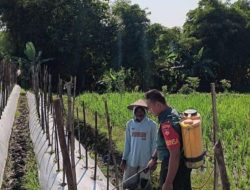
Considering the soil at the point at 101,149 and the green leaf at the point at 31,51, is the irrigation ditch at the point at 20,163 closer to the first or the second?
the soil at the point at 101,149

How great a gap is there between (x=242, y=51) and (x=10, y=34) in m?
10.1

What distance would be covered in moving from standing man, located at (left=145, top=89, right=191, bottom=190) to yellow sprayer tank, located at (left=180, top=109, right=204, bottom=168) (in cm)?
8

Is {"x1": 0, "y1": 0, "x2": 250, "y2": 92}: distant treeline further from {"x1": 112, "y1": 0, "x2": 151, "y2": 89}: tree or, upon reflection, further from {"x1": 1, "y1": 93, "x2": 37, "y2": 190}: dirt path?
{"x1": 1, "y1": 93, "x2": 37, "y2": 190}: dirt path

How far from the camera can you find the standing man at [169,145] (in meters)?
3.03

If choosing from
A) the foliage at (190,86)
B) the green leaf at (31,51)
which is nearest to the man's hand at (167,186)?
the foliage at (190,86)

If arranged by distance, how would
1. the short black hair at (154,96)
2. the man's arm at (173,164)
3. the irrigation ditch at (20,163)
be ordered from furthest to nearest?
the irrigation ditch at (20,163) → the short black hair at (154,96) → the man's arm at (173,164)

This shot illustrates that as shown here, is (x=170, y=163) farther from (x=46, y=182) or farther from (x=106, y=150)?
(x=106, y=150)

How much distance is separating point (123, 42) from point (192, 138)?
1689cm

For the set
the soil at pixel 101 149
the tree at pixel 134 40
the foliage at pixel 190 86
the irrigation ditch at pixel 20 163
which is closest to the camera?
the irrigation ditch at pixel 20 163

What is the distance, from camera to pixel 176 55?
20500mm

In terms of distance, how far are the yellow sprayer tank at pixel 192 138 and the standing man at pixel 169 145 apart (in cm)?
8

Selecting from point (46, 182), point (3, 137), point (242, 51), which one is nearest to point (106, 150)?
point (3, 137)

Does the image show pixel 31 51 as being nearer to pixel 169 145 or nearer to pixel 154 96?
pixel 154 96

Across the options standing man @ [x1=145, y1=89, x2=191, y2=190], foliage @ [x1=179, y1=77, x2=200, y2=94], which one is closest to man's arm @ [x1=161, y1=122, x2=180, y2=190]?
standing man @ [x1=145, y1=89, x2=191, y2=190]
